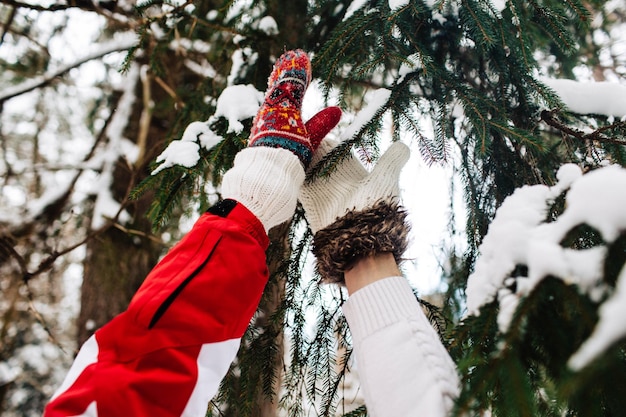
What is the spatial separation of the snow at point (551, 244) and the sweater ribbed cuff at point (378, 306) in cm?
23

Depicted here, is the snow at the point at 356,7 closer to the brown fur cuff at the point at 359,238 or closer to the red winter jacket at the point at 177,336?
the brown fur cuff at the point at 359,238

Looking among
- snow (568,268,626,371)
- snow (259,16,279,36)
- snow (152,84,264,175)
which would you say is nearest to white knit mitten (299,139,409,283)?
snow (152,84,264,175)

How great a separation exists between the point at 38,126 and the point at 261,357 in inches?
135

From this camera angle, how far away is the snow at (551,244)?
501 millimetres

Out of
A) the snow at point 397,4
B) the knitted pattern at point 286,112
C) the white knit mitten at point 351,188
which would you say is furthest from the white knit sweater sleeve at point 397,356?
the snow at point 397,4

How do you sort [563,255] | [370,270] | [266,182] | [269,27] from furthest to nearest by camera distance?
1. [269,27]
2. [266,182]
3. [370,270]
4. [563,255]

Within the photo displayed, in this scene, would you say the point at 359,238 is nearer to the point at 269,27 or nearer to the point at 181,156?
the point at 181,156

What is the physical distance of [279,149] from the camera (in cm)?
122

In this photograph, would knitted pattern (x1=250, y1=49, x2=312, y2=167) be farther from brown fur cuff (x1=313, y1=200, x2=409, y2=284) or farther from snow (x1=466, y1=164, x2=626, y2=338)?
snow (x1=466, y1=164, x2=626, y2=338)

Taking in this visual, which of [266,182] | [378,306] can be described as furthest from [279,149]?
[378,306]

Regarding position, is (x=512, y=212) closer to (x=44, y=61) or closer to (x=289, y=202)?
(x=289, y=202)

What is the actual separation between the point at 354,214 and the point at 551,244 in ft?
1.92

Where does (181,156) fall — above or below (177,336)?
above

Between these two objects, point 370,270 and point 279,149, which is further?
point 279,149
